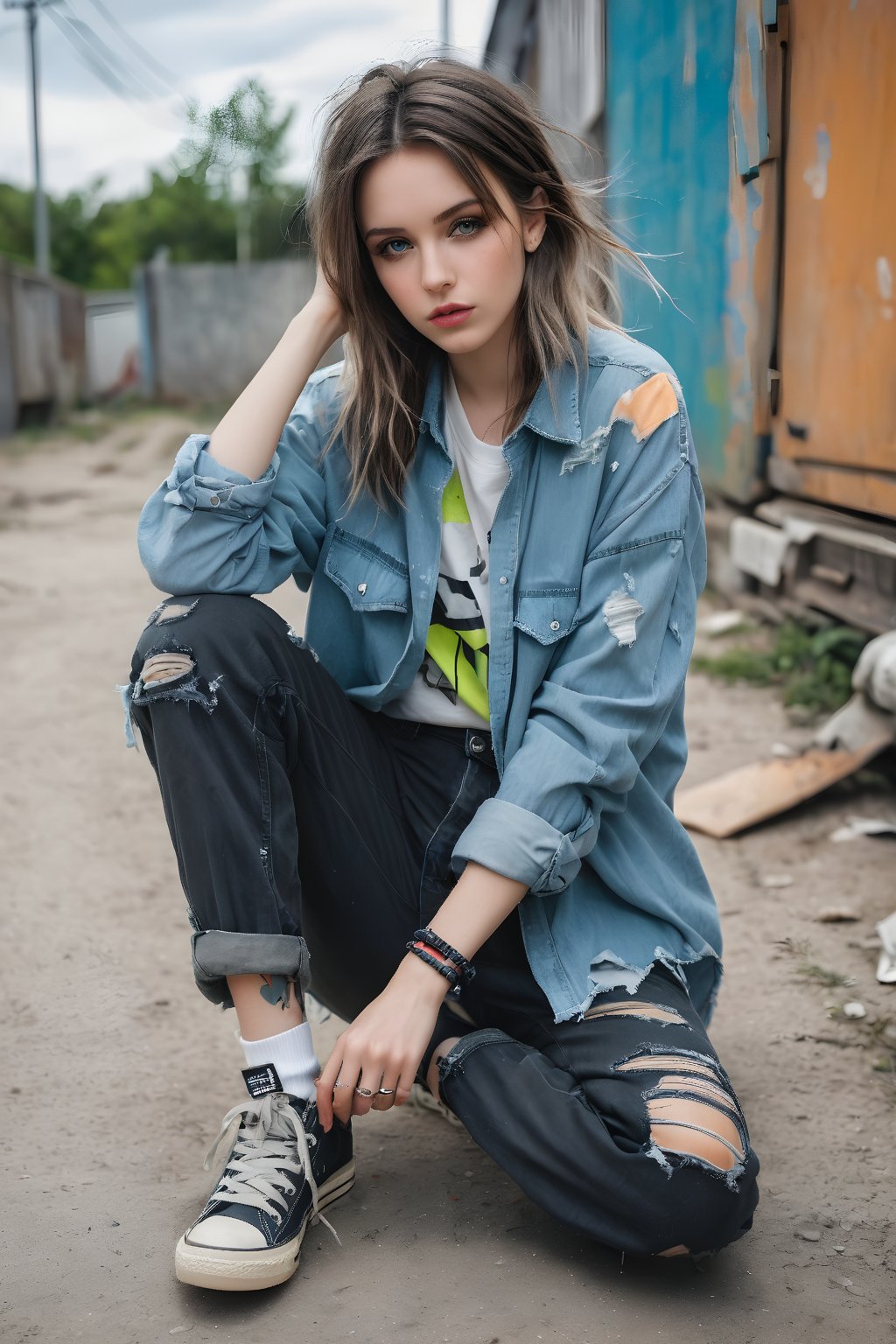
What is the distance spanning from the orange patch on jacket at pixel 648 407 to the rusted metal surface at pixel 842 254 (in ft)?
3.14

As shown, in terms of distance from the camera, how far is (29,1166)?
1845 mm

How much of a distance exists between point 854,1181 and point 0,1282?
1144 mm

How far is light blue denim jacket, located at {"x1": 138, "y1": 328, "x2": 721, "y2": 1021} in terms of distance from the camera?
1.59m

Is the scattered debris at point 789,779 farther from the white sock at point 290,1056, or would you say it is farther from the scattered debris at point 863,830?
the white sock at point 290,1056

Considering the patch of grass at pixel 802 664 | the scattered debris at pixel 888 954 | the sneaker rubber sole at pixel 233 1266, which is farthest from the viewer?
the patch of grass at pixel 802 664

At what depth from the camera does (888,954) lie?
7.70 ft

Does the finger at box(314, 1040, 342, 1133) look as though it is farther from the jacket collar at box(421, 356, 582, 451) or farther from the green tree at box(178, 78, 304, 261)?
the green tree at box(178, 78, 304, 261)

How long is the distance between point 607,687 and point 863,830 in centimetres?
157

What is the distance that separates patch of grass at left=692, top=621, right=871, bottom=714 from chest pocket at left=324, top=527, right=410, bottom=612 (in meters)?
2.13

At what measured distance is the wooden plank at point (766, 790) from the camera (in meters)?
3.03

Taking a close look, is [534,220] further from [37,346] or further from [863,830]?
[37,346]

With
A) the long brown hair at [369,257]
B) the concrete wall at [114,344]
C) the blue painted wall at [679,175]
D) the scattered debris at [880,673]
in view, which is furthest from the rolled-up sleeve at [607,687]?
the concrete wall at [114,344]

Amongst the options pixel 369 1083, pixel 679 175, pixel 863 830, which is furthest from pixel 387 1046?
pixel 679 175

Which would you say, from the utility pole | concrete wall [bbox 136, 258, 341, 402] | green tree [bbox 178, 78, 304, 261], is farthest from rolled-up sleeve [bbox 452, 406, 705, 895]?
the utility pole
